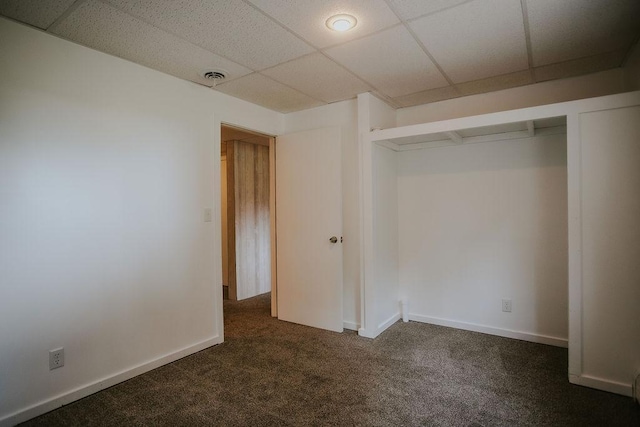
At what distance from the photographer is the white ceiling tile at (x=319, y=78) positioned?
256 cm

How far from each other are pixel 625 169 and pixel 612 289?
762 mm

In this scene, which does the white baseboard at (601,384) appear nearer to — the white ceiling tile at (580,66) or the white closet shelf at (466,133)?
the white closet shelf at (466,133)

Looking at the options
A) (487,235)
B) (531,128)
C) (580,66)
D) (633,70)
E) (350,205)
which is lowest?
(487,235)

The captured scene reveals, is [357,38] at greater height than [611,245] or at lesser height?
greater

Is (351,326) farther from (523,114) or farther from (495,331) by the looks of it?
(523,114)

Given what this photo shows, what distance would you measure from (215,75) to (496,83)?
7.78 feet

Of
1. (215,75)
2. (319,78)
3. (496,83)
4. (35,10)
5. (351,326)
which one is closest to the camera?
(35,10)

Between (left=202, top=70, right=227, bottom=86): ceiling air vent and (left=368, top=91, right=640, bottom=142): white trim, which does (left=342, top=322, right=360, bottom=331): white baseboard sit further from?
(left=202, top=70, right=227, bottom=86): ceiling air vent

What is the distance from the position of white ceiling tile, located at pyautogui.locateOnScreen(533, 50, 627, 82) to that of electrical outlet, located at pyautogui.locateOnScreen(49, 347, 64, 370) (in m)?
3.89

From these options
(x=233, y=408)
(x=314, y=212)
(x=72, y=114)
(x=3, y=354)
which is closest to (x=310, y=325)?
(x=314, y=212)

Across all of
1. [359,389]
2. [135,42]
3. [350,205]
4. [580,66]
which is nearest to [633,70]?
[580,66]

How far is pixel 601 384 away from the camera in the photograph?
2.22m

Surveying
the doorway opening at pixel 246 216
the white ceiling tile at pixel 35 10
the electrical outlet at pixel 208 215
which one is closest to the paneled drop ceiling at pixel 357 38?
the white ceiling tile at pixel 35 10

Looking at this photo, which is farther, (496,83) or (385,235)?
(385,235)
